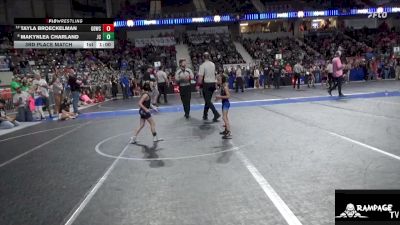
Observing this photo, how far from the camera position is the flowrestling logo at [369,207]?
2.97m

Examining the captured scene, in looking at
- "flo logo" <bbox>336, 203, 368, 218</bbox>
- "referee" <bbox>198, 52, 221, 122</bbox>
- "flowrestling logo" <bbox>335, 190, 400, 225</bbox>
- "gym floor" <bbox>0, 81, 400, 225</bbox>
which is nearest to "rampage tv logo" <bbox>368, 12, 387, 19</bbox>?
"gym floor" <bbox>0, 81, 400, 225</bbox>

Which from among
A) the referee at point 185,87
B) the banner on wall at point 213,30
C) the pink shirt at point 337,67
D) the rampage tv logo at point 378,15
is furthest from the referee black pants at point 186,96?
the rampage tv logo at point 378,15

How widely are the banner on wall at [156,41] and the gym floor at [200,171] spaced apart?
2862 cm

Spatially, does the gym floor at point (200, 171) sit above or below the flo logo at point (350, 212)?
below

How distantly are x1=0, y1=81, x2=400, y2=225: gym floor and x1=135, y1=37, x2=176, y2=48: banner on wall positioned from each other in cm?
2862

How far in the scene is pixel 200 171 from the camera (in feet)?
20.4

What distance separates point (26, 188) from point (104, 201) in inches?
62.9

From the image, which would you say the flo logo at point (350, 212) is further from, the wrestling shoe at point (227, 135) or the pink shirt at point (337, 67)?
the pink shirt at point (337, 67)

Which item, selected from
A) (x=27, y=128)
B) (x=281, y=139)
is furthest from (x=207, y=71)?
(x=27, y=128)
